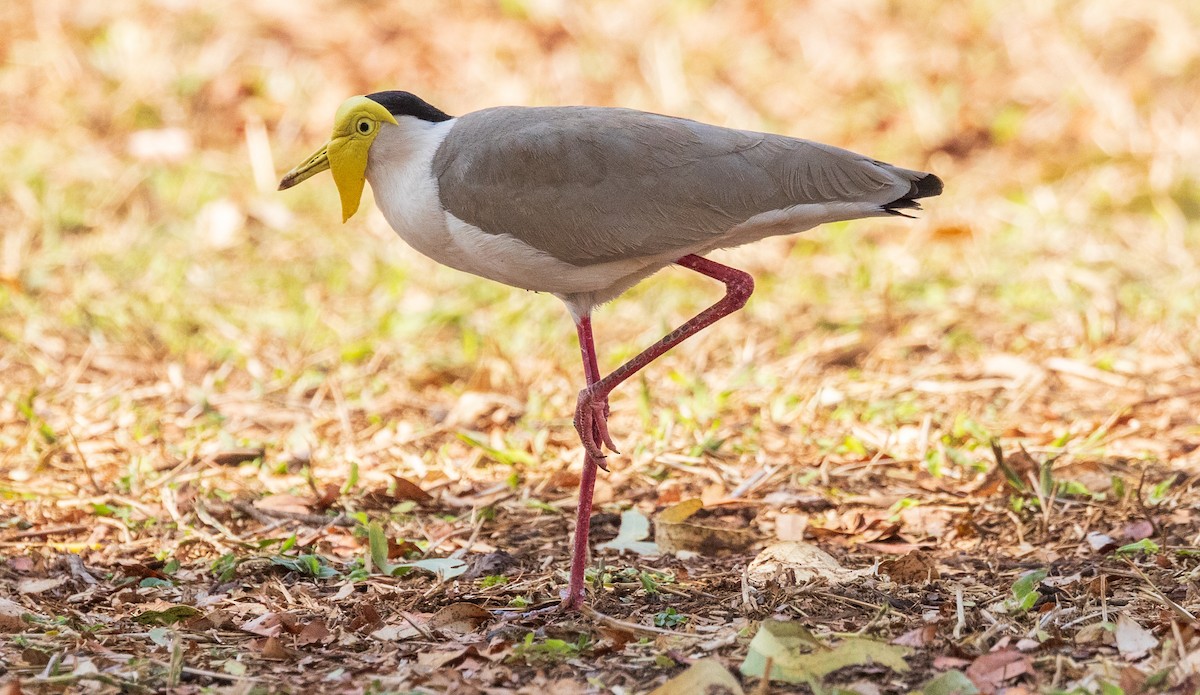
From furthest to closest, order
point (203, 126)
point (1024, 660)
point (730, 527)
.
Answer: point (203, 126), point (730, 527), point (1024, 660)

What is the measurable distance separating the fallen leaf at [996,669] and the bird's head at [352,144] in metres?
1.99

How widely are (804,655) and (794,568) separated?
2.25 ft

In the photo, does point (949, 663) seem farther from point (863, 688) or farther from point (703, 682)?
point (703, 682)

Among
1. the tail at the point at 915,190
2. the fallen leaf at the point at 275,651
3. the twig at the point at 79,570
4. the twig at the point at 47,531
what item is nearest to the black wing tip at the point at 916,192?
the tail at the point at 915,190

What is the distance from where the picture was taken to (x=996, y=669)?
2834 millimetres

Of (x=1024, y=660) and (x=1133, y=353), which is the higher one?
(x=1133, y=353)

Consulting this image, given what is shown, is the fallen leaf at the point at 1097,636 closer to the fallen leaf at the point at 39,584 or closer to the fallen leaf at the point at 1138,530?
the fallen leaf at the point at 1138,530

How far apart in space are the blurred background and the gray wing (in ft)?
4.34

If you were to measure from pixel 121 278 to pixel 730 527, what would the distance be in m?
3.71

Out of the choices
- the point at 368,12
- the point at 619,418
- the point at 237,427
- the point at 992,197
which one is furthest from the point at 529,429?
the point at 368,12

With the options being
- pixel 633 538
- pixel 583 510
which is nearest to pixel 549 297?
pixel 633 538

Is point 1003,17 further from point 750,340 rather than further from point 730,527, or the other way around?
point 730,527

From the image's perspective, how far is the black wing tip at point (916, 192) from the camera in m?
3.51

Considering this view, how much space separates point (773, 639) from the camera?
9.42 ft
